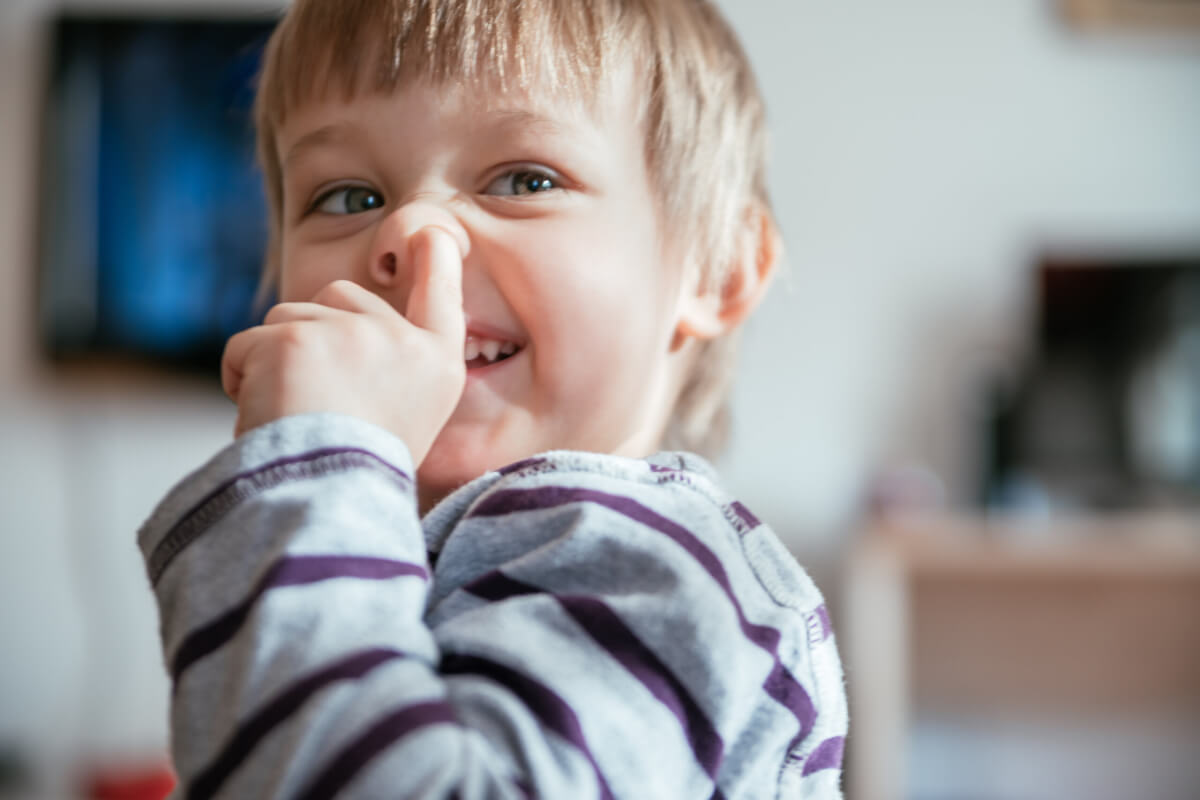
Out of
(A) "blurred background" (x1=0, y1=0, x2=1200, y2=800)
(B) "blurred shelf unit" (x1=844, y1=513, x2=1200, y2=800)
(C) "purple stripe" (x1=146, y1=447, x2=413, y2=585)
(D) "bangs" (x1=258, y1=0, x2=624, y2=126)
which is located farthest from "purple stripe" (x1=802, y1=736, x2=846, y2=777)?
(A) "blurred background" (x1=0, y1=0, x2=1200, y2=800)

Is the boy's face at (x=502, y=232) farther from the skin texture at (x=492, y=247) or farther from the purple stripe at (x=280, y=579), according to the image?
the purple stripe at (x=280, y=579)

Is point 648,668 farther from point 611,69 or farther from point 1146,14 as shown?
point 1146,14

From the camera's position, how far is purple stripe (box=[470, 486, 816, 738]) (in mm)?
456

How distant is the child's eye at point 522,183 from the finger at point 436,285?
0.20ft

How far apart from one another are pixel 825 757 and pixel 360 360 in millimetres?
283

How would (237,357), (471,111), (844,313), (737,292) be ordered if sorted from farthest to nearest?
(844,313) → (737,292) → (471,111) → (237,357)

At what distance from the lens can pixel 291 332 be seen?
0.47m

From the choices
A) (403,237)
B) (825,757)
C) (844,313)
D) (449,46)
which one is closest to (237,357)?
(403,237)

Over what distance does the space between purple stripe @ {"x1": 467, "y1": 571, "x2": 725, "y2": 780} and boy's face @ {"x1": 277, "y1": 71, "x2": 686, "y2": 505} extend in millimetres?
182

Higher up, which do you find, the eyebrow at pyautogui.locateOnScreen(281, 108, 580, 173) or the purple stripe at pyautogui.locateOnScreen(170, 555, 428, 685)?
the eyebrow at pyautogui.locateOnScreen(281, 108, 580, 173)

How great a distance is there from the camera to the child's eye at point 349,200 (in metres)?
0.62

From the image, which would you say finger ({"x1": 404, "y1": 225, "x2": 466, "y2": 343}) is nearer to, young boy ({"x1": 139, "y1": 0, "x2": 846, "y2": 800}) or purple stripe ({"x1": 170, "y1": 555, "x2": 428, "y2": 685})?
young boy ({"x1": 139, "y1": 0, "x2": 846, "y2": 800})

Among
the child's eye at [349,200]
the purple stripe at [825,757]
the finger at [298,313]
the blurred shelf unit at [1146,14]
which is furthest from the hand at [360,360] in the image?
the blurred shelf unit at [1146,14]

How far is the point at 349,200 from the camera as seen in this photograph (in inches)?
25.1
